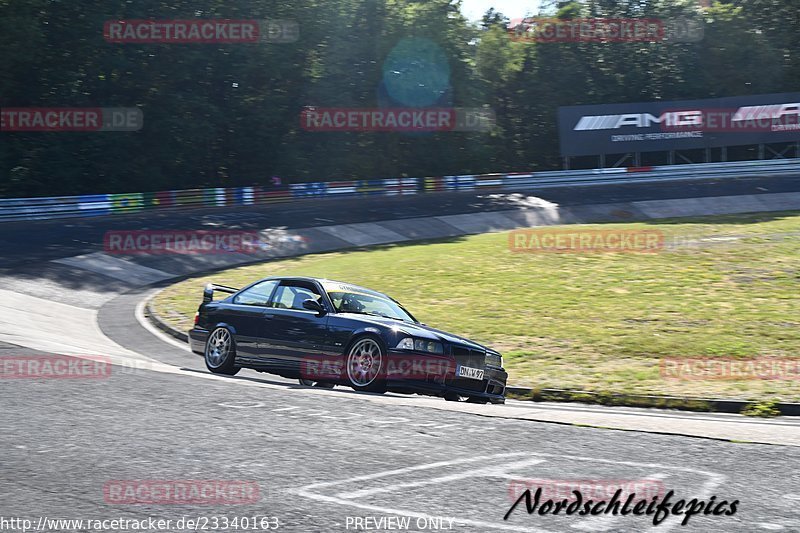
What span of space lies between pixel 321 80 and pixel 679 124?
57.1 feet

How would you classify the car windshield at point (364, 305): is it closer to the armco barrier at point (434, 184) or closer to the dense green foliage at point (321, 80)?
the armco barrier at point (434, 184)

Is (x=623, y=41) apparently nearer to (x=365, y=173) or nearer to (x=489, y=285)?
(x=365, y=173)

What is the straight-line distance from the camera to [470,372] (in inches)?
416

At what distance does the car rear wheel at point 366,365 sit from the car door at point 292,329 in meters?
0.48

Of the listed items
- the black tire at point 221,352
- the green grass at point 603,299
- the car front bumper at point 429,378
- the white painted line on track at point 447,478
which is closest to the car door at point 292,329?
the black tire at point 221,352

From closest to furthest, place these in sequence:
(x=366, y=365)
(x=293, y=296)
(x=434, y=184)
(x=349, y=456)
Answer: (x=349, y=456), (x=366, y=365), (x=293, y=296), (x=434, y=184)

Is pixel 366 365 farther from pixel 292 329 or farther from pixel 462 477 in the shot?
pixel 462 477

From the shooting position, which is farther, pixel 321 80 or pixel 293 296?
pixel 321 80

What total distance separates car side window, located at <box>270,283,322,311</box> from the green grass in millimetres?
3143

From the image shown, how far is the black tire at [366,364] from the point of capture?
10391 mm

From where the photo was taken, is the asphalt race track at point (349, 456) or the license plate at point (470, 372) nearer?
the asphalt race track at point (349, 456)

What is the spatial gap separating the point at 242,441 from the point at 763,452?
4215 mm

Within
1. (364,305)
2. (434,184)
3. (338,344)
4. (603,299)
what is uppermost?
(434,184)

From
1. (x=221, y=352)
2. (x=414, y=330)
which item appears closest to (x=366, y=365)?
(x=414, y=330)
